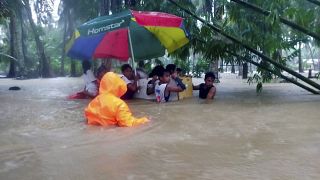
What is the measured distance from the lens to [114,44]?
29.7 ft

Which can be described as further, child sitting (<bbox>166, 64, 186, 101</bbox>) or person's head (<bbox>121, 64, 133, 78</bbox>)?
person's head (<bbox>121, 64, 133, 78</bbox>)

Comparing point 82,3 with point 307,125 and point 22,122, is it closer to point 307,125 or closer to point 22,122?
point 22,122

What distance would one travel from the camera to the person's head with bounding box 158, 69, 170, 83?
27.8 feet

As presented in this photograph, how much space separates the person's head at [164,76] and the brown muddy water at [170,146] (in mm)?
1167

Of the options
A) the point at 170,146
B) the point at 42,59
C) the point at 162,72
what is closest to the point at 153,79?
the point at 162,72

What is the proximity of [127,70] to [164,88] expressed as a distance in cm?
95

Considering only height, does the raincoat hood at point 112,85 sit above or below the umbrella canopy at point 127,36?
below

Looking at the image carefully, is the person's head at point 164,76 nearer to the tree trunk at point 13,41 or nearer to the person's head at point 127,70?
the person's head at point 127,70

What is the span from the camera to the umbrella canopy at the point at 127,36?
8.26 metres

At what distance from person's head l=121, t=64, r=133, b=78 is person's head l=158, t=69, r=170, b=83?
0.80 meters

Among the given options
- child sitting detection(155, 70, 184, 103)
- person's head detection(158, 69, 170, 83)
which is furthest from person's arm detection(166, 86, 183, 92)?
person's head detection(158, 69, 170, 83)

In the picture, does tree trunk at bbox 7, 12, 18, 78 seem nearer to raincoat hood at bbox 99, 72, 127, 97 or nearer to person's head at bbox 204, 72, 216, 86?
person's head at bbox 204, 72, 216, 86

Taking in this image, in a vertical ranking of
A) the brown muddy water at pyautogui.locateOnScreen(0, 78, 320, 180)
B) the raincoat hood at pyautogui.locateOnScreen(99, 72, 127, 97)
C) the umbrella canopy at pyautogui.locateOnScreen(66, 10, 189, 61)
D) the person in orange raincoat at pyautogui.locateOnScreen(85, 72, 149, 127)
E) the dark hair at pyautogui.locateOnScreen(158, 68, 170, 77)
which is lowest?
the brown muddy water at pyautogui.locateOnScreen(0, 78, 320, 180)

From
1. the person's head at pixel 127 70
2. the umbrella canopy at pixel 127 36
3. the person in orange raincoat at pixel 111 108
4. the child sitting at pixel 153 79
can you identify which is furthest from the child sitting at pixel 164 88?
the person in orange raincoat at pixel 111 108
